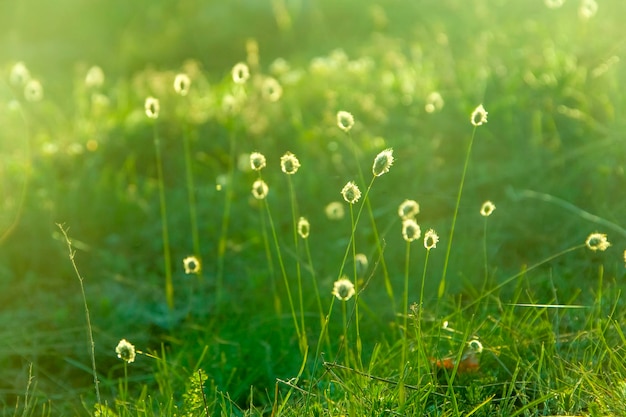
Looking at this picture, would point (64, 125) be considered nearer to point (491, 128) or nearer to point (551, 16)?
point (491, 128)

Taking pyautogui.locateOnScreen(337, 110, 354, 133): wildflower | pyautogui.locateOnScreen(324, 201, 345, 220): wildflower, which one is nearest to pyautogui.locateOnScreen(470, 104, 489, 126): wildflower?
pyautogui.locateOnScreen(337, 110, 354, 133): wildflower

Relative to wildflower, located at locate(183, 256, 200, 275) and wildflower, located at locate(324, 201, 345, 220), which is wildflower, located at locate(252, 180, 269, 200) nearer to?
wildflower, located at locate(183, 256, 200, 275)

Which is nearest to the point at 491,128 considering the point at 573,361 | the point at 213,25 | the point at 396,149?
the point at 396,149

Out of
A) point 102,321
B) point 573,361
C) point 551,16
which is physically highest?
point 551,16

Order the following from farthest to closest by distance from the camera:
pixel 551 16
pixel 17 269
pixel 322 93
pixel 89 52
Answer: pixel 89 52 < pixel 551 16 < pixel 322 93 < pixel 17 269

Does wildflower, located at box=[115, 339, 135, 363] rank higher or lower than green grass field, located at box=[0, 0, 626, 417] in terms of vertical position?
higher

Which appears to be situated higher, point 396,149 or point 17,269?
point 396,149

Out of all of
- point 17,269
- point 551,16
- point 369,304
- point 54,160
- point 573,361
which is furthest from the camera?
point 551,16

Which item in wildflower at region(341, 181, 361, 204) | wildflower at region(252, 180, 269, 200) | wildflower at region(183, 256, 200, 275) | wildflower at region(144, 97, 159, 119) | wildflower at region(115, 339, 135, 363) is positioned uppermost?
wildflower at region(144, 97, 159, 119)
